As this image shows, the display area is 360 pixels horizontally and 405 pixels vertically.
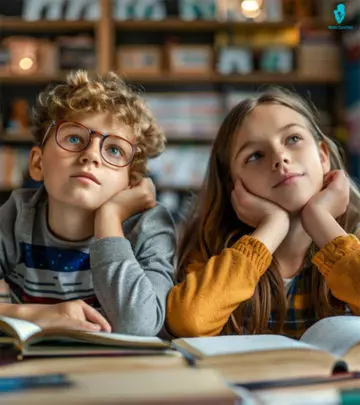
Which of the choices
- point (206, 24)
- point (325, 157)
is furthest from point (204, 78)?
point (325, 157)

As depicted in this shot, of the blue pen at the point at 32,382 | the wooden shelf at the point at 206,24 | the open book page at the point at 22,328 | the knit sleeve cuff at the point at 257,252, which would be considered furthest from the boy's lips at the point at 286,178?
the wooden shelf at the point at 206,24

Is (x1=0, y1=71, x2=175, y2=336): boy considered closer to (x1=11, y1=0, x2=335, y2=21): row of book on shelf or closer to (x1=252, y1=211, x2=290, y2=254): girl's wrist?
(x1=252, y1=211, x2=290, y2=254): girl's wrist

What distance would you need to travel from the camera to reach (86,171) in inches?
39.8

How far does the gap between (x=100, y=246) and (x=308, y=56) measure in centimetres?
343

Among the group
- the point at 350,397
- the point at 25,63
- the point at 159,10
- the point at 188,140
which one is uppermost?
the point at 159,10

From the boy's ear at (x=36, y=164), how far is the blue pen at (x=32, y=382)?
0.62 meters

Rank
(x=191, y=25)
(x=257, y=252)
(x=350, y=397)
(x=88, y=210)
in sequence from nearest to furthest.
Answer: (x=350, y=397)
(x=257, y=252)
(x=88, y=210)
(x=191, y=25)

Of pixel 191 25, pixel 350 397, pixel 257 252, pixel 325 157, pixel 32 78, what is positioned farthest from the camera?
pixel 191 25

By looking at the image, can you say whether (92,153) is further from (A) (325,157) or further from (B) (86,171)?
(A) (325,157)

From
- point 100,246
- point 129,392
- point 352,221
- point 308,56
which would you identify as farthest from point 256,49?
point 129,392

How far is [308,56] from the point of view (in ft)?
13.3

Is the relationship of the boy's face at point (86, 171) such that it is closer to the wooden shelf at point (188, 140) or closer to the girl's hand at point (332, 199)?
the girl's hand at point (332, 199)

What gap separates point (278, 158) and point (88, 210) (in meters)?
0.35

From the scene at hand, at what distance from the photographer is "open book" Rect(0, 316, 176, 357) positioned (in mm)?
678
